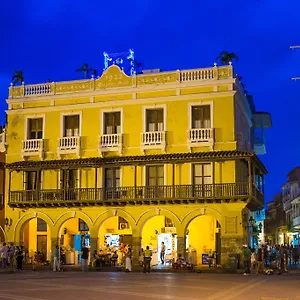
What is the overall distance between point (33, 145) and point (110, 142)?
18.0 feet

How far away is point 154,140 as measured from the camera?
38.5 metres

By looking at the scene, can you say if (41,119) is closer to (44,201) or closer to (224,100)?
(44,201)

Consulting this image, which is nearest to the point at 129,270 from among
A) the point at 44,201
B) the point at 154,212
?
the point at 154,212

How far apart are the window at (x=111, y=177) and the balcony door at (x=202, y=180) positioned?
499 cm

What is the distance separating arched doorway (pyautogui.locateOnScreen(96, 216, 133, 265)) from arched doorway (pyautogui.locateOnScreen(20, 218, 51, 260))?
13.9 feet

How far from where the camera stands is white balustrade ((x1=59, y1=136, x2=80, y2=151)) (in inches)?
1578

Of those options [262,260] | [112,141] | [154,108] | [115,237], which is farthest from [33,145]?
[262,260]

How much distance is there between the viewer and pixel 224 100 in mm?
37625

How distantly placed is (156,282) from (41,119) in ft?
62.5

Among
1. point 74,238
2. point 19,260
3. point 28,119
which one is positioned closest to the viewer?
point 19,260

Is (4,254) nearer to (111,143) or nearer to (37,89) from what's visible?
(111,143)

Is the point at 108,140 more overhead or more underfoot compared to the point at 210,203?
more overhead

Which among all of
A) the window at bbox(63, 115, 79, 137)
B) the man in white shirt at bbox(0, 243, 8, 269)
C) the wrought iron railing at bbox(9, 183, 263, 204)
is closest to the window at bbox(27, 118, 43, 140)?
the window at bbox(63, 115, 79, 137)

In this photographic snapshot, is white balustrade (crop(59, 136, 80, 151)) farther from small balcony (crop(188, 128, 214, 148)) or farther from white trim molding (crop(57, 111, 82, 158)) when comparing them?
small balcony (crop(188, 128, 214, 148))
